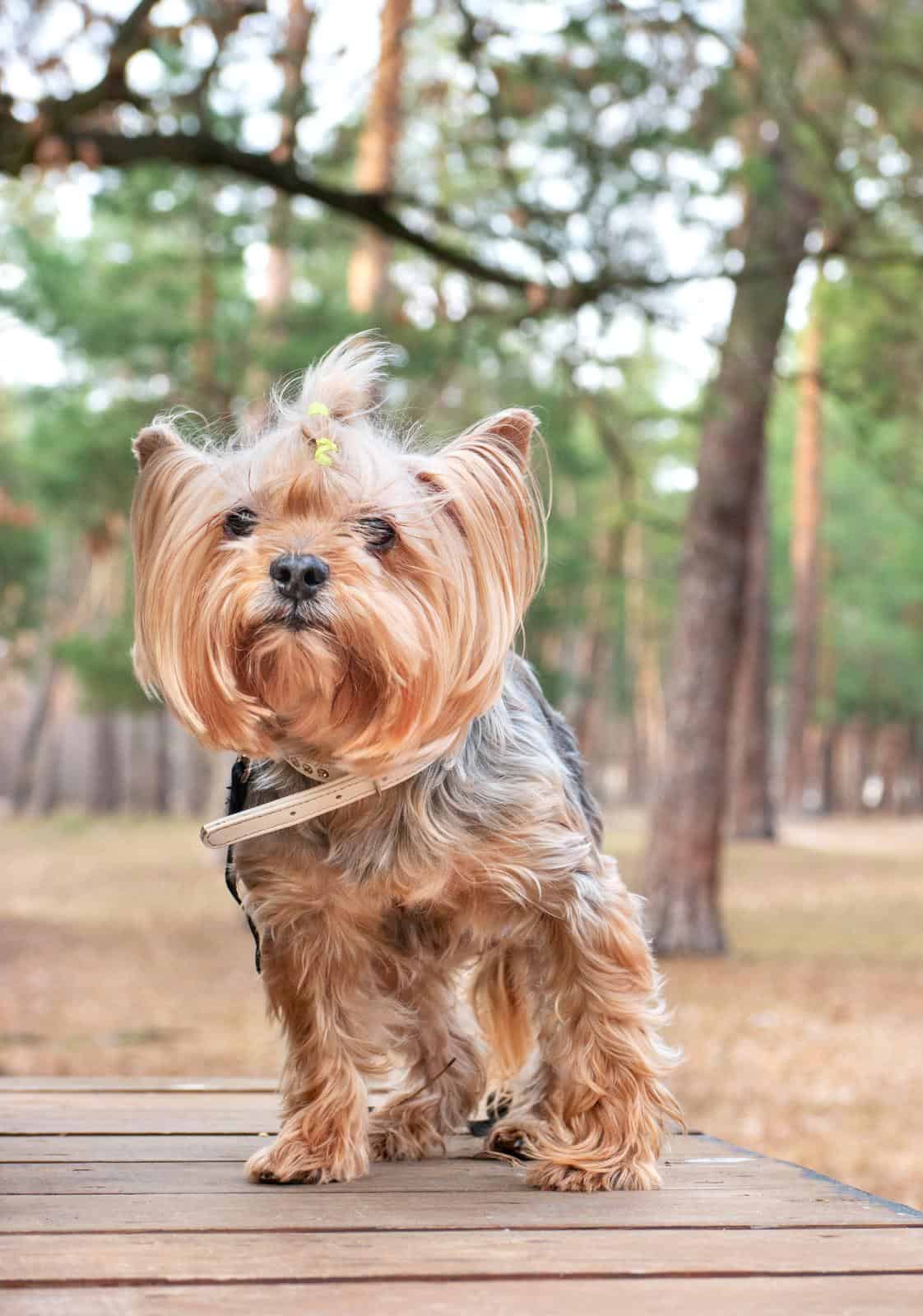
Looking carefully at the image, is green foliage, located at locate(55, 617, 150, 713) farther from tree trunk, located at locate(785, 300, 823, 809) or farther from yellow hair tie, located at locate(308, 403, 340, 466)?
tree trunk, located at locate(785, 300, 823, 809)

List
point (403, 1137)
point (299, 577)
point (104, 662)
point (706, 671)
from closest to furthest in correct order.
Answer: point (299, 577) → point (403, 1137) → point (706, 671) → point (104, 662)

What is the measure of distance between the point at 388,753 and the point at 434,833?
0.73 ft

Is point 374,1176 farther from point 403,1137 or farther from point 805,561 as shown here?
point 805,561

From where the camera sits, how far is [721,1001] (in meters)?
11.3

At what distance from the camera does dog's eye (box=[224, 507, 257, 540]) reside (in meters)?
2.89

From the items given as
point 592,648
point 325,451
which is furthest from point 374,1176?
point 592,648

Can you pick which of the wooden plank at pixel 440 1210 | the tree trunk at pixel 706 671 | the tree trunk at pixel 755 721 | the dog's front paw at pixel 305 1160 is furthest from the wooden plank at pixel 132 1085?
the tree trunk at pixel 755 721

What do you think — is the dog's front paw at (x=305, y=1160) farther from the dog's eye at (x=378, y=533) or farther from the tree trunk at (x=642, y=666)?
the tree trunk at (x=642, y=666)

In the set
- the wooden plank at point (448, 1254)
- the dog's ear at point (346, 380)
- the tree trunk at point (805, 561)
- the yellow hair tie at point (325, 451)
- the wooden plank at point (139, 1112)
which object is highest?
the tree trunk at point (805, 561)

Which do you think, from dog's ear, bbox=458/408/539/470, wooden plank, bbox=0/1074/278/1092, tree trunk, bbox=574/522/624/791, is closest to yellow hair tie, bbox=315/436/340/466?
dog's ear, bbox=458/408/539/470

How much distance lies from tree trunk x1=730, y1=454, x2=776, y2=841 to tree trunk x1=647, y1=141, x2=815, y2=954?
10.2 m

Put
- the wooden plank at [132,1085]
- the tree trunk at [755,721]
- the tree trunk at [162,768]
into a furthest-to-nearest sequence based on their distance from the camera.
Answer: the tree trunk at [162,768] < the tree trunk at [755,721] < the wooden plank at [132,1085]

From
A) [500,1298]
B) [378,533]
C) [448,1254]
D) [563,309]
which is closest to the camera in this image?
[500,1298]

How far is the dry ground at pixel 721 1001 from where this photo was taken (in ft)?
26.8
